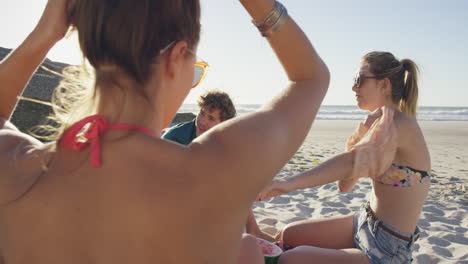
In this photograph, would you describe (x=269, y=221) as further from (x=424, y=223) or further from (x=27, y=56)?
(x=27, y=56)

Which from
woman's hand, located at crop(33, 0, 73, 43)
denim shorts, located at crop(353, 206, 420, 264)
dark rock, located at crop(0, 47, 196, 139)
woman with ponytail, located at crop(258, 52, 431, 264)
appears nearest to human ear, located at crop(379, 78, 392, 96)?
woman with ponytail, located at crop(258, 52, 431, 264)

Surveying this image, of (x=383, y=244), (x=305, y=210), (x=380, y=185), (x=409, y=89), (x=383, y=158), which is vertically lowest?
(x=305, y=210)

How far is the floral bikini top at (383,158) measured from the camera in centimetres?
272

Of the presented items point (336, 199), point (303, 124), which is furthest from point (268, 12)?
point (336, 199)

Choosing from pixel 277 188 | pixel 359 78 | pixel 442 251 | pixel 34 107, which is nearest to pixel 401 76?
pixel 359 78

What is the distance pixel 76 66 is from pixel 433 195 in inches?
248

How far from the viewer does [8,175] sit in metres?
1.08

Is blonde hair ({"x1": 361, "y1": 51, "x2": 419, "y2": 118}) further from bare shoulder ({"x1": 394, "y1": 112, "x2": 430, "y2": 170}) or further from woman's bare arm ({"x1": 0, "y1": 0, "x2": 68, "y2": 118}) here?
woman's bare arm ({"x1": 0, "y1": 0, "x2": 68, "y2": 118})

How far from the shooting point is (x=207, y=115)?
4.39m

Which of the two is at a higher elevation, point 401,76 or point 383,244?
point 401,76

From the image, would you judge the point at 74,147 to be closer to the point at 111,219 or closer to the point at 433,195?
the point at 111,219

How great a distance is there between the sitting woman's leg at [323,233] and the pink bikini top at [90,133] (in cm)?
246

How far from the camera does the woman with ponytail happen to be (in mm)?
2648

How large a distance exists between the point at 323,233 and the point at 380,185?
0.65 meters
